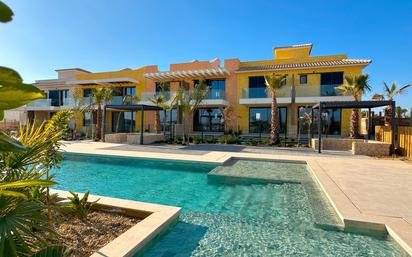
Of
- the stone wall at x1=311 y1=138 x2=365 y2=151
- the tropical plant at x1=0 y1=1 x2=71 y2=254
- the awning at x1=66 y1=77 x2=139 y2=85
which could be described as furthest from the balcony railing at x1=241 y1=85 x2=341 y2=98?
the tropical plant at x1=0 y1=1 x2=71 y2=254

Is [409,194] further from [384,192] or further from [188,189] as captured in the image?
[188,189]

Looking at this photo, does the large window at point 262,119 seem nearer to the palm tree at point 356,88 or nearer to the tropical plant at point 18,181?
the palm tree at point 356,88

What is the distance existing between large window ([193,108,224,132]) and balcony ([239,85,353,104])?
352 centimetres

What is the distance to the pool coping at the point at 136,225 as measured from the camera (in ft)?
10.5

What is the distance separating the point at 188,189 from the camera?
7328 millimetres

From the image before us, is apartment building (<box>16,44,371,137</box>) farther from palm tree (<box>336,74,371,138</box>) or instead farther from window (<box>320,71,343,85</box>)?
palm tree (<box>336,74,371,138</box>)

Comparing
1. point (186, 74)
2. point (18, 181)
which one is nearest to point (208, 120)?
point (186, 74)

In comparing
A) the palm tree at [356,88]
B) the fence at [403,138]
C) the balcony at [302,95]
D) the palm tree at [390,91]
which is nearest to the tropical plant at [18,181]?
the fence at [403,138]

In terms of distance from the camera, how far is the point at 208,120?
23141 mm

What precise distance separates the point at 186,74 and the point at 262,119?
26.7 ft

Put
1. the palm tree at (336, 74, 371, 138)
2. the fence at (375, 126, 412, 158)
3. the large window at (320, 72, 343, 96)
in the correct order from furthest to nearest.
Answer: the large window at (320, 72, 343, 96) → the palm tree at (336, 74, 371, 138) → the fence at (375, 126, 412, 158)

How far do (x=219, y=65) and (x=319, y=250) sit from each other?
22.0m

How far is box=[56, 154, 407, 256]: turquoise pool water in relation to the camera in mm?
3811

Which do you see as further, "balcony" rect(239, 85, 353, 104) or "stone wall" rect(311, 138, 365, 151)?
"balcony" rect(239, 85, 353, 104)
